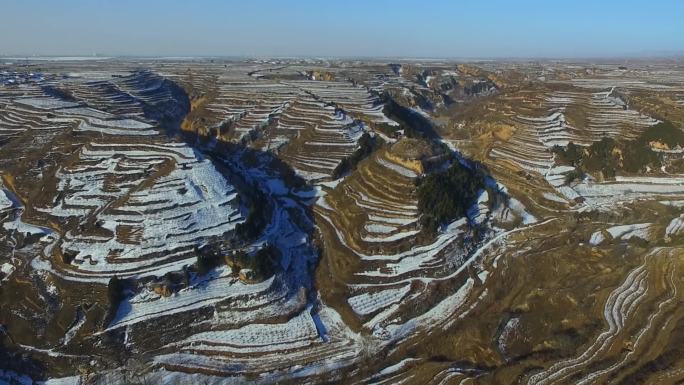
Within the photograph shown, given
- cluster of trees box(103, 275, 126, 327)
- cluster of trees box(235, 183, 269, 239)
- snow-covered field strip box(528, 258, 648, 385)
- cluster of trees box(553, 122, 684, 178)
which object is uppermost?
cluster of trees box(553, 122, 684, 178)

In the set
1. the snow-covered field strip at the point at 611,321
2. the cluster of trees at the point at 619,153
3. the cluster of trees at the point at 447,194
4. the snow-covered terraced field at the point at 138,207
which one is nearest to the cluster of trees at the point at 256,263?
the snow-covered terraced field at the point at 138,207

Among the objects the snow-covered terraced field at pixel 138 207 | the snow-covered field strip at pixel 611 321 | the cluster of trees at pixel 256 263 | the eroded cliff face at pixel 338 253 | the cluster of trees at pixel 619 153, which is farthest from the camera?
the cluster of trees at pixel 619 153

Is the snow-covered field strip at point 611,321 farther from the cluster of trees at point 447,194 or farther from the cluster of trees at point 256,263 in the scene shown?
the cluster of trees at point 256,263

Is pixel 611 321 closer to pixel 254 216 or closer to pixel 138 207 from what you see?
pixel 254 216

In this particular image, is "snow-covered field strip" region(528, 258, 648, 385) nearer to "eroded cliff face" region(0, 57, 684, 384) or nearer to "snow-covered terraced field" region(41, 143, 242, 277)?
"eroded cliff face" region(0, 57, 684, 384)

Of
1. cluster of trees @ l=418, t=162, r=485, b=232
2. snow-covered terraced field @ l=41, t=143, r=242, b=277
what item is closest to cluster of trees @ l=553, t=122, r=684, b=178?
cluster of trees @ l=418, t=162, r=485, b=232

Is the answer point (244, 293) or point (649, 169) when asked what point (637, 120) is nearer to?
point (649, 169)

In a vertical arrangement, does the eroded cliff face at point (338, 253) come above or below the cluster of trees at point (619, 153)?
below
